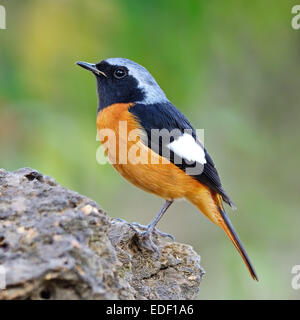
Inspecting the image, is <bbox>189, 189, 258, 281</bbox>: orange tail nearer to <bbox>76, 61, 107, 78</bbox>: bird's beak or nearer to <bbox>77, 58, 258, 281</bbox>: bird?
<bbox>77, 58, 258, 281</bbox>: bird

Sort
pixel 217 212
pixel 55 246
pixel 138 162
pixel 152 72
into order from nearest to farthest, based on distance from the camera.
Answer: pixel 55 246 → pixel 138 162 → pixel 217 212 → pixel 152 72

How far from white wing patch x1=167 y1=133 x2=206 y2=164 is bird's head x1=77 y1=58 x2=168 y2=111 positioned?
530mm

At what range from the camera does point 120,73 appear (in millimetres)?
5812

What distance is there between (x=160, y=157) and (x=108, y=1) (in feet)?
6.50

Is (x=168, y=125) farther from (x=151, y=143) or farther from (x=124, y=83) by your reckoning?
(x=124, y=83)

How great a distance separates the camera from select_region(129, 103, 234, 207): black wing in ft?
17.5

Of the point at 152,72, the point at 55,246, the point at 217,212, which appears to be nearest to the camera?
the point at 55,246

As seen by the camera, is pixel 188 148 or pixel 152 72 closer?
pixel 188 148

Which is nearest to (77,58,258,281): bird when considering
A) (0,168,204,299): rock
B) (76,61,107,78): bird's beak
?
(76,61,107,78): bird's beak

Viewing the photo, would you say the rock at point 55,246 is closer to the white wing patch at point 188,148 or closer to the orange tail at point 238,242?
the white wing patch at point 188,148

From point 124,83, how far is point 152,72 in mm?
382

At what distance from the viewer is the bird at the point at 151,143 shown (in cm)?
520

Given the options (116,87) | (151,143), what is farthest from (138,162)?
(116,87)

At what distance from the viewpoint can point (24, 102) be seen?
19.3ft
